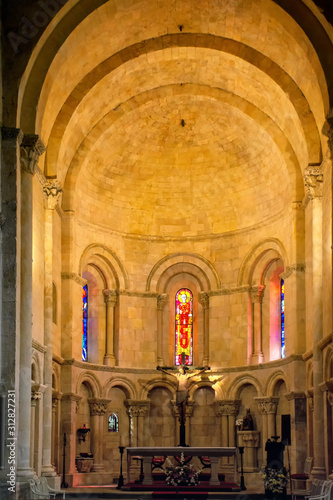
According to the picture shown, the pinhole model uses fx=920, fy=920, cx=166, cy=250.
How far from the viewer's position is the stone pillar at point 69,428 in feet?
97.8

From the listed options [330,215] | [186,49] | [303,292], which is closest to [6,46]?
[186,49]

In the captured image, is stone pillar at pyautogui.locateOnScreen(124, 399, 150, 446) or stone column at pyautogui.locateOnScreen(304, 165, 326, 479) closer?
stone column at pyautogui.locateOnScreen(304, 165, 326, 479)

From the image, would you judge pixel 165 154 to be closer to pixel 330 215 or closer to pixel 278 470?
pixel 330 215

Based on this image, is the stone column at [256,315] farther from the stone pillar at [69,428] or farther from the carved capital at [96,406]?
the stone pillar at [69,428]

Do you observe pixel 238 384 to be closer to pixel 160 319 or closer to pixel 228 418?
pixel 228 418

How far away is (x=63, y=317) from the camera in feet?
101

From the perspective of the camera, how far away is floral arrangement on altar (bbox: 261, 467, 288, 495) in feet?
78.7

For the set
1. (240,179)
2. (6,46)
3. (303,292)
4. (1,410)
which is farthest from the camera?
(240,179)

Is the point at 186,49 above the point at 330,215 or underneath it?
above

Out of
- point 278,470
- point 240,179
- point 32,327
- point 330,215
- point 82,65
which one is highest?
point 82,65

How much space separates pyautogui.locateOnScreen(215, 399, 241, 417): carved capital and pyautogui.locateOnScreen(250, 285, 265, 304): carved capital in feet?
12.0

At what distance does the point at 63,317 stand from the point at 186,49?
9.65 meters

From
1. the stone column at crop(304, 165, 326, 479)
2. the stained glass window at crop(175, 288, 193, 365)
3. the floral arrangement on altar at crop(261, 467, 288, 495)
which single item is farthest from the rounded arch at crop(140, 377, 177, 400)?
the floral arrangement on altar at crop(261, 467, 288, 495)

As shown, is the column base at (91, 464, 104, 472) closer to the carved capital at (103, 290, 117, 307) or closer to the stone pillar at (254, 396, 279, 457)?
the stone pillar at (254, 396, 279, 457)
